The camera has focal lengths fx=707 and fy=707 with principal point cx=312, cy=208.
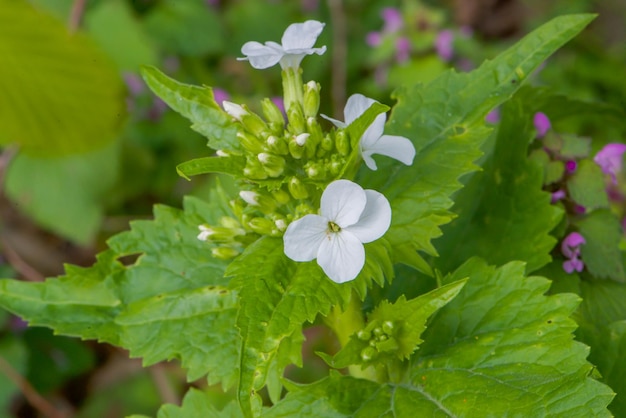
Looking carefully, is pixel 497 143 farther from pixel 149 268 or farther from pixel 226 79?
pixel 226 79

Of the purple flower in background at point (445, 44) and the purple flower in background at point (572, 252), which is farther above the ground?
the purple flower in background at point (572, 252)

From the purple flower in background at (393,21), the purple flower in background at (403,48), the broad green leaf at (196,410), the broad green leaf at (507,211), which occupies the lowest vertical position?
the purple flower in background at (403,48)

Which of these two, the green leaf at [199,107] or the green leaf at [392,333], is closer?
the green leaf at [392,333]

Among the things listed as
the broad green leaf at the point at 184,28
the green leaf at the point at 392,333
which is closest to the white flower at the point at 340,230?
the green leaf at the point at 392,333

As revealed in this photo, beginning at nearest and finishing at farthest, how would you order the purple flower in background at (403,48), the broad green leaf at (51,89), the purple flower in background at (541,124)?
the purple flower in background at (541,124) → the broad green leaf at (51,89) → the purple flower in background at (403,48)

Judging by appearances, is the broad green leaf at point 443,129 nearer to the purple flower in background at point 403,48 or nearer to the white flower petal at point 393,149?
the white flower petal at point 393,149

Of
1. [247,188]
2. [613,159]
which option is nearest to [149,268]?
[247,188]

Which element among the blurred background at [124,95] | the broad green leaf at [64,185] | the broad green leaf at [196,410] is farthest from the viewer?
the broad green leaf at [64,185]
